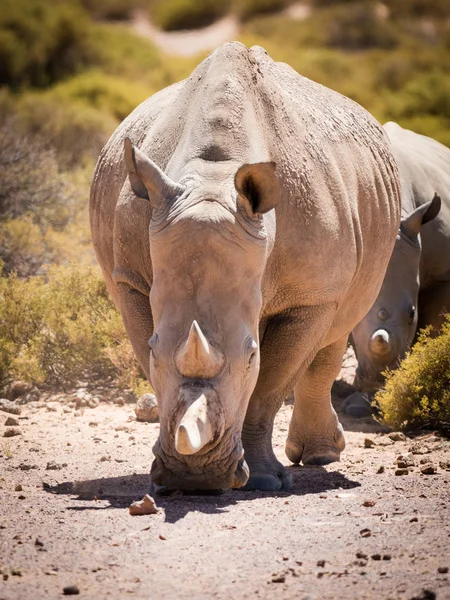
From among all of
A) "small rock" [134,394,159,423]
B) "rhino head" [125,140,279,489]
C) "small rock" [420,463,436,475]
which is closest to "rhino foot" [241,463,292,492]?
"small rock" [420,463,436,475]

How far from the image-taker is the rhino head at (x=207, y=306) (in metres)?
5.81

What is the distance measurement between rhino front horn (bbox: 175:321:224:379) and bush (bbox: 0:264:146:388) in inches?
193

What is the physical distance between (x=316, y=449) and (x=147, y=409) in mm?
1802

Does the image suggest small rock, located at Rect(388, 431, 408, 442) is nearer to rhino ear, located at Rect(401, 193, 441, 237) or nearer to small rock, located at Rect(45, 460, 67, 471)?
rhino ear, located at Rect(401, 193, 441, 237)

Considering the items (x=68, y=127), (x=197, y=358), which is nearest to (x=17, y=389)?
(x=197, y=358)

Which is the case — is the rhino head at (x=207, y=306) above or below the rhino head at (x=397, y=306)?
below

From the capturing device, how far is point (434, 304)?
37.1 ft

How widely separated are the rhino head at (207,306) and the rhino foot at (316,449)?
100 inches

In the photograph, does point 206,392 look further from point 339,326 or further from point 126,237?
point 339,326

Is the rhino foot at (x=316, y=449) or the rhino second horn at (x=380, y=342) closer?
the rhino foot at (x=316, y=449)

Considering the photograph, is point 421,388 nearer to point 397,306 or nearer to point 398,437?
point 398,437

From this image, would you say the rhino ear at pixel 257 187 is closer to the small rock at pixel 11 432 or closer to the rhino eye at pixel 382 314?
the small rock at pixel 11 432

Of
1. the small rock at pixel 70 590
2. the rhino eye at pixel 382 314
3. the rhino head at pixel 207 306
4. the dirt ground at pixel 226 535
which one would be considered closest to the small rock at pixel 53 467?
the dirt ground at pixel 226 535

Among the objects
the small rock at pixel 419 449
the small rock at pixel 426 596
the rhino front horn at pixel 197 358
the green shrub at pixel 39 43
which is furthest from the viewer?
the green shrub at pixel 39 43
